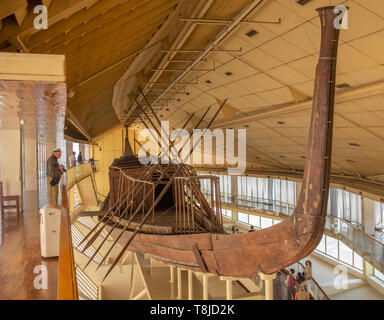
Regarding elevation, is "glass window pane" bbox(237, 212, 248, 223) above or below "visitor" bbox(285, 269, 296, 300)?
below

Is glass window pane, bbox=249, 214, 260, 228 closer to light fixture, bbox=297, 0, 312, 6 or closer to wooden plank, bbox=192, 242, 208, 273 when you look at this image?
→ wooden plank, bbox=192, 242, 208, 273

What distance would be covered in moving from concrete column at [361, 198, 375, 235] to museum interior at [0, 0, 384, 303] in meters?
0.08

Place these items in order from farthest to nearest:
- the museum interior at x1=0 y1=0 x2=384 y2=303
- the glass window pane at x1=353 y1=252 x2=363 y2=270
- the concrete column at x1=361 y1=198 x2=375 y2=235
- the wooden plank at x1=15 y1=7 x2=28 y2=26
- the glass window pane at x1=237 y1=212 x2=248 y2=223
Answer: the glass window pane at x1=237 y1=212 x2=248 y2=223
the glass window pane at x1=353 y1=252 x2=363 y2=270
the concrete column at x1=361 y1=198 x2=375 y2=235
the museum interior at x1=0 y1=0 x2=384 y2=303
the wooden plank at x1=15 y1=7 x2=28 y2=26

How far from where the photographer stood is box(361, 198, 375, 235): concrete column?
50.8 feet

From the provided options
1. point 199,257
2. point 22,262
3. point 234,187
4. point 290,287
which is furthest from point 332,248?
point 22,262

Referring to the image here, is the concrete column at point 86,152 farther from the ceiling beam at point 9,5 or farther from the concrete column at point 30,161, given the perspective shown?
the ceiling beam at point 9,5

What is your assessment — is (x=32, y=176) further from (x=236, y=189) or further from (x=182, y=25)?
(x=236, y=189)

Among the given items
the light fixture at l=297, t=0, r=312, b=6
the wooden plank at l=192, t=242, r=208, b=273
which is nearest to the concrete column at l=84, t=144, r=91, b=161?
the wooden plank at l=192, t=242, r=208, b=273

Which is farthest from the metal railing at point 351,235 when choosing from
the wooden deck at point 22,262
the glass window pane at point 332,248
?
the wooden deck at point 22,262

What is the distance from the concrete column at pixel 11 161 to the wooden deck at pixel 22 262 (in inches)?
49.7

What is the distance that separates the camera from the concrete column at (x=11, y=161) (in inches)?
342

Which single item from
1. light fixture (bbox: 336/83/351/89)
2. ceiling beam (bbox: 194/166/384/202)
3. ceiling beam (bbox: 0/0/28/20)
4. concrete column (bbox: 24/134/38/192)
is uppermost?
light fixture (bbox: 336/83/351/89)

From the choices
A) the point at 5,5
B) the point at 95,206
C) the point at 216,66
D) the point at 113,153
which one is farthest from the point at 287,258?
the point at 113,153

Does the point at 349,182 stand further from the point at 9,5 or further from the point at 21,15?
the point at 9,5
